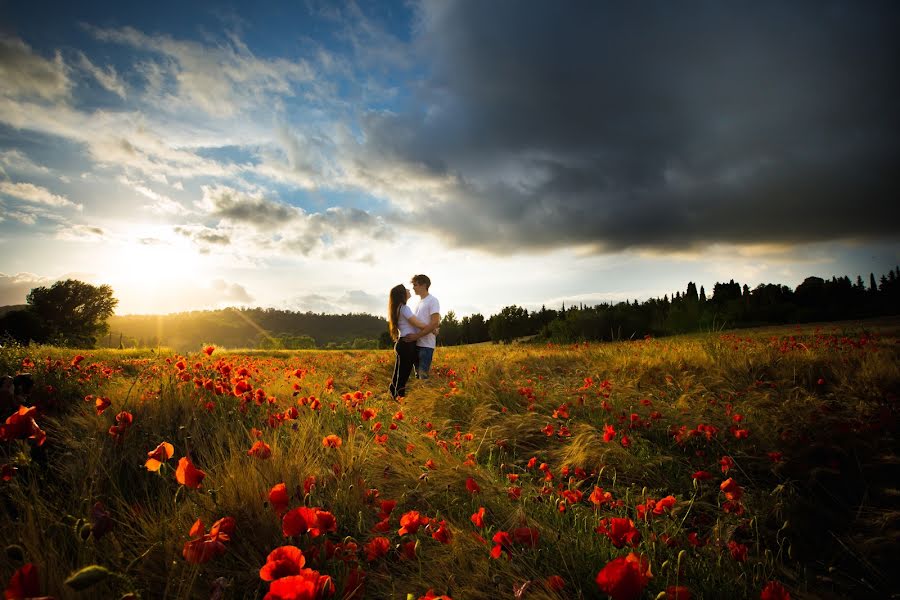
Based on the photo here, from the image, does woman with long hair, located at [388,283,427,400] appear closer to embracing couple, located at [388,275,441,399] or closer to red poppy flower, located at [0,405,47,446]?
embracing couple, located at [388,275,441,399]

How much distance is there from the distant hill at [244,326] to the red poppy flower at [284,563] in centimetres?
9427

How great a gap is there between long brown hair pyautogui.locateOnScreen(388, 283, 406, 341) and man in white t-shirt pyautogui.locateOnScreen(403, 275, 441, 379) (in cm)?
25

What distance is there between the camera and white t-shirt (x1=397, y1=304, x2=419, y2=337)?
671cm

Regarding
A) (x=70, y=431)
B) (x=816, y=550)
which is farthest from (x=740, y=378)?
(x=70, y=431)

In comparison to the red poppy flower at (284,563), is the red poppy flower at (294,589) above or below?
above

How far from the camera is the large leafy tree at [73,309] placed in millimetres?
43938

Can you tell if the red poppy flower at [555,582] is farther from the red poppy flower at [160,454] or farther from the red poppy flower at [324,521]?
the red poppy flower at [160,454]

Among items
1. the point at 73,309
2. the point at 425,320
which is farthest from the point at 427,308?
the point at 73,309

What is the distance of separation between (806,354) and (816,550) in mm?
5614

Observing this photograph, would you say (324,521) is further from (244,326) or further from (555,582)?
(244,326)

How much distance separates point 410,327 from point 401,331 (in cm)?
16

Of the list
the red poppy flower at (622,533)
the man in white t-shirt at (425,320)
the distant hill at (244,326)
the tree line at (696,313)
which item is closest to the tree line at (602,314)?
the tree line at (696,313)

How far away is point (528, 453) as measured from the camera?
4.29 m

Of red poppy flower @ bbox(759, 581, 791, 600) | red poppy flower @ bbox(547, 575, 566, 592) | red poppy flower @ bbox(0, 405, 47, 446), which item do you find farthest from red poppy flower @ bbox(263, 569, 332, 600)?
red poppy flower @ bbox(0, 405, 47, 446)
